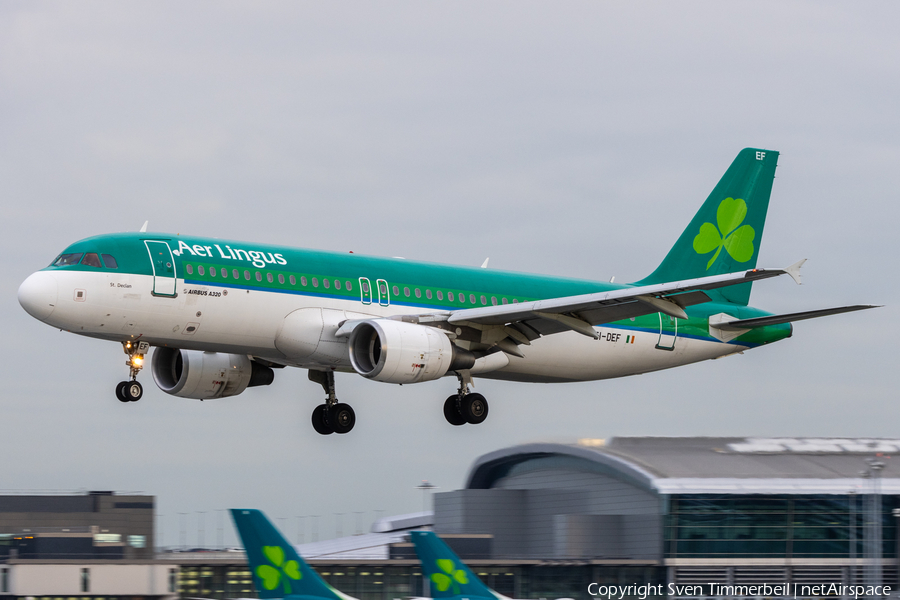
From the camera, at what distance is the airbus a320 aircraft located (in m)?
35.0

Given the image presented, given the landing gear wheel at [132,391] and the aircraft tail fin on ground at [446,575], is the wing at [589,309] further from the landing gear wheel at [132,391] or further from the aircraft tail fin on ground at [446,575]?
the landing gear wheel at [132,391]

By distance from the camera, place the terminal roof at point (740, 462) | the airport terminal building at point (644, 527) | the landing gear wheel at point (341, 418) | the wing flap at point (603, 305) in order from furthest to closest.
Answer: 1. the terminal roof at point (740, 462)
2. the airport terminal building at point (644, 527)
3. the landing gear wheel at point (341, 418)
4. the wing flap at point (603, 305)

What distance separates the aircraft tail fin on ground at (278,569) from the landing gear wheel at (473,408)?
782cm

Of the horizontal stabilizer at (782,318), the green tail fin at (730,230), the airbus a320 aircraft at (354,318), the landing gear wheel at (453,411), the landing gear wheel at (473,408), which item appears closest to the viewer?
the airbus a320 aircraft at (354,318)

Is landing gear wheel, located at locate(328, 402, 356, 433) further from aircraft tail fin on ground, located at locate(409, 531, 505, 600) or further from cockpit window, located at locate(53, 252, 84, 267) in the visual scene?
cockpit window, located at locate(53, 252, 84, 267)

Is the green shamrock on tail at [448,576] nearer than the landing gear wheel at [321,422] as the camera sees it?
Yes

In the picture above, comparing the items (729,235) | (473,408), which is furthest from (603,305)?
(729,235)

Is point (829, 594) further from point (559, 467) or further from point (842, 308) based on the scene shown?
point (842, 308)

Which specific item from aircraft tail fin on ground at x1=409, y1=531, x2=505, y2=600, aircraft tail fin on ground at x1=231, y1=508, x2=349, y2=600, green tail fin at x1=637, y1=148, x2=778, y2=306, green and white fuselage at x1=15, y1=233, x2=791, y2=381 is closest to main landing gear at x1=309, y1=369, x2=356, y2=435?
green and white fuselage at x1=15, y1=233, x2=791, y2=381

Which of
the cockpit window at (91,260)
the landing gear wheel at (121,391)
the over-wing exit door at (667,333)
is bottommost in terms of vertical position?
the landing gear wheel at (121,391)

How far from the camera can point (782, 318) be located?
1720 inches

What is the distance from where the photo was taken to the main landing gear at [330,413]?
139 ft

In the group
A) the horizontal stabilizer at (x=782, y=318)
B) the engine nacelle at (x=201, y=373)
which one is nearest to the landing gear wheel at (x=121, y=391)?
the engine nacelle at (x=201, y=373)

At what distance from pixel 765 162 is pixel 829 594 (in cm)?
2249
